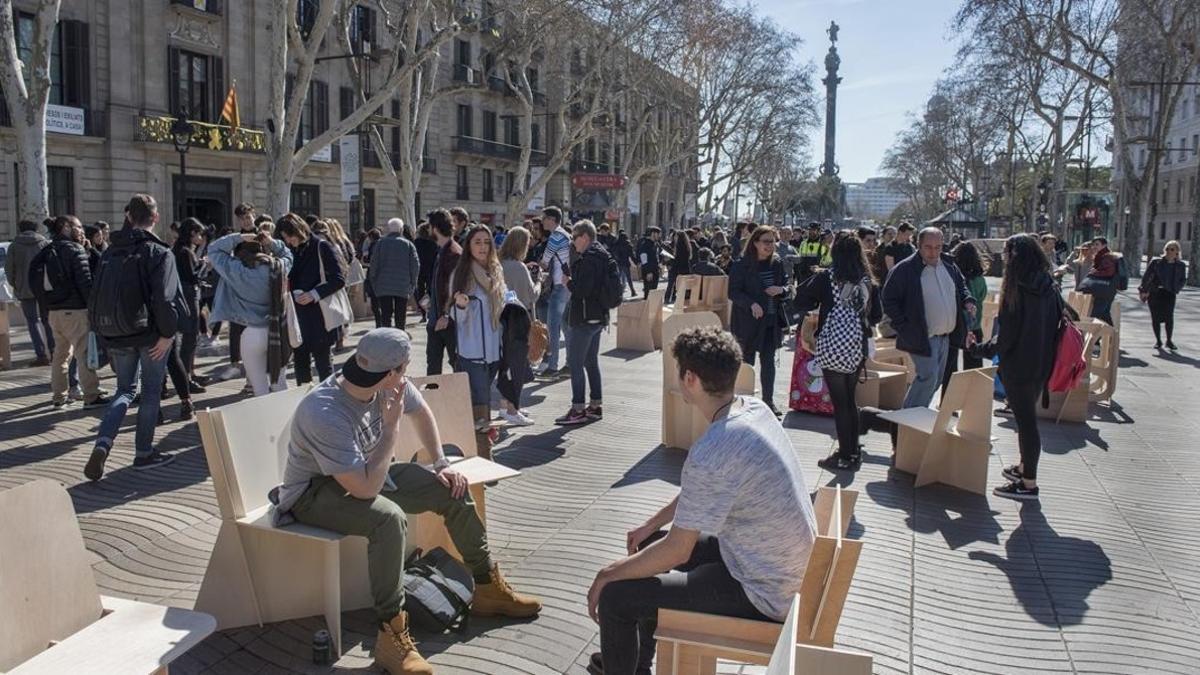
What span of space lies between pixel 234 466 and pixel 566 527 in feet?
6.73

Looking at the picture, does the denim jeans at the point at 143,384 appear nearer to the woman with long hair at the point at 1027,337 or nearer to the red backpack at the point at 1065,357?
the woman with long hair at the point at 1027,337

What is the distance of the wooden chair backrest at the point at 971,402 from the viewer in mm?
5992

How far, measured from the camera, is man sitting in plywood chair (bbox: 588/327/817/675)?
2.84 meters

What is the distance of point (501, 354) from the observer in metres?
7.40

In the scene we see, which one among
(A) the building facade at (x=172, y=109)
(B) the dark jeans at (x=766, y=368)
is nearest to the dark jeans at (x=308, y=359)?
(B) the dark jeans at (x=766, y=368)

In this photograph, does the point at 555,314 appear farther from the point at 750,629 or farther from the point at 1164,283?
the point at 1164,283

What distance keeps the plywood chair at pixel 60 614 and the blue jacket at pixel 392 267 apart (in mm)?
7643

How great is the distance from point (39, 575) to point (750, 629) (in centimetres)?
215

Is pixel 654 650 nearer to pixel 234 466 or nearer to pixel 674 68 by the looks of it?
pixel 234 466

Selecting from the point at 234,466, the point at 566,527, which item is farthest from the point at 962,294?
the point at 234,466

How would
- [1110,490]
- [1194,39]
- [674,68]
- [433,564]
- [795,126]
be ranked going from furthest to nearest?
[795,126], [674,68], [1194,39], [1110,490], [433,564]

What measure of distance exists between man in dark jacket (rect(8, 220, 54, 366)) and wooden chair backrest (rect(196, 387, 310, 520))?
6.39 m

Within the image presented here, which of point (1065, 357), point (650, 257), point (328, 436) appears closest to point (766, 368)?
point (1065, 357)

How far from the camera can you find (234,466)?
12.6ft
